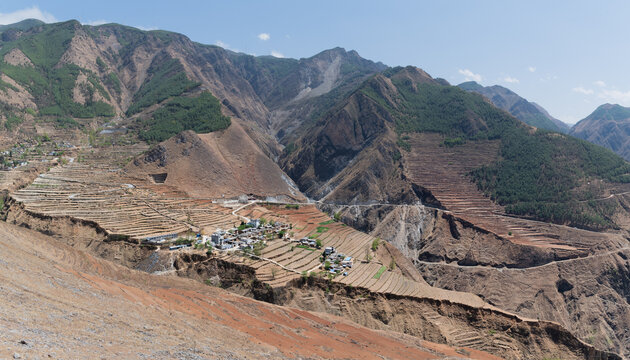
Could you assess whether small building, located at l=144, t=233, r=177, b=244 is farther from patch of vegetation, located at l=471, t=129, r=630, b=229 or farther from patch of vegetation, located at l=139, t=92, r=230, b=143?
patch of vegetation, located at l=471, t=129, r=630, b=229

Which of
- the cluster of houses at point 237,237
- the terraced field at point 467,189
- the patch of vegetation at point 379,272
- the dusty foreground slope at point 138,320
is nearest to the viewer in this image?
the dusty foreground slope at point 138,320

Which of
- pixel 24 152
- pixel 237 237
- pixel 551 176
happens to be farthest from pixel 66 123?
pixel 551 176

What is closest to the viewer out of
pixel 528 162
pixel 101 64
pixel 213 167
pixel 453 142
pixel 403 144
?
pixel 213 167

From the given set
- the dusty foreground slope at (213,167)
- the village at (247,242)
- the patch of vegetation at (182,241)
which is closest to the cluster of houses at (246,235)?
the village at (247,242)

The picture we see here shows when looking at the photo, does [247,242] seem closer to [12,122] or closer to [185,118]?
[185,118]

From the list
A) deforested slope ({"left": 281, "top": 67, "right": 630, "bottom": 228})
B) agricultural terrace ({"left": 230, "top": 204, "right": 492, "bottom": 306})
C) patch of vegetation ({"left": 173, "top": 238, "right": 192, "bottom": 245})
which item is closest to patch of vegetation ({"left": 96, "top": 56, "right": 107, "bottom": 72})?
deforested slope ({"left": 281, "top": 67, "right": 630, "bottom": 228})

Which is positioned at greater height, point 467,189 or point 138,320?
point 467,189

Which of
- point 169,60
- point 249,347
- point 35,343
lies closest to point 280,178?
point 249,347

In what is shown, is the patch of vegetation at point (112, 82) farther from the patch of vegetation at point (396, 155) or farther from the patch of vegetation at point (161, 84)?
the patch of vegetation at point (396, 155)
